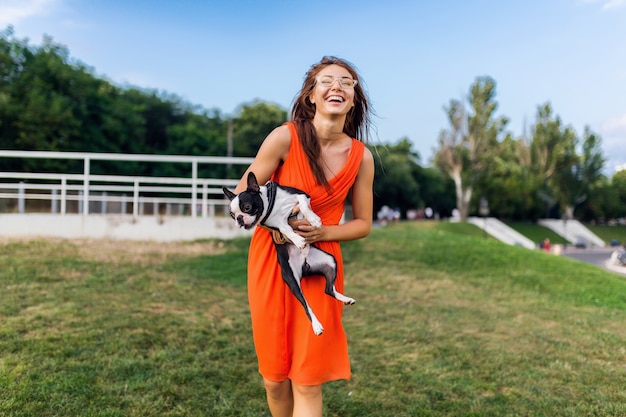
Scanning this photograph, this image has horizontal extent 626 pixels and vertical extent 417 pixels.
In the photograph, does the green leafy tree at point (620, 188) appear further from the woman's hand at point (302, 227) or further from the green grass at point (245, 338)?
the woman's hand at point (302, 227)

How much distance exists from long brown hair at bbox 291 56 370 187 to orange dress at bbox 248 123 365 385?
35mm

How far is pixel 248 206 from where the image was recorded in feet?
5.21

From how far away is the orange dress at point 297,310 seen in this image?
1876mm

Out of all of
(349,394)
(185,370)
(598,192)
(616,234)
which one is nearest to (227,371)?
(185,370)

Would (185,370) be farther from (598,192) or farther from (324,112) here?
(598,192)

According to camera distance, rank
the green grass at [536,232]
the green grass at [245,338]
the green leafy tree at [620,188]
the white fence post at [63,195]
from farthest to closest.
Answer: the green leafy tree at [620,188] → the green grass at [536,232] → the white fence post at [63,195] → the green grass at [245,338]

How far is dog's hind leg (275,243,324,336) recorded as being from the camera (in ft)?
5.87

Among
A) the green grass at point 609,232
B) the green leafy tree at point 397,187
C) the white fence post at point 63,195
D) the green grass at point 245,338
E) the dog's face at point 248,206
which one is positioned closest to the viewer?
the dog's face at point 248,206

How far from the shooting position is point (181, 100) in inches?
1325

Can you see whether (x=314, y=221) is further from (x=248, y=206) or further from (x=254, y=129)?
(x=254, y=129)

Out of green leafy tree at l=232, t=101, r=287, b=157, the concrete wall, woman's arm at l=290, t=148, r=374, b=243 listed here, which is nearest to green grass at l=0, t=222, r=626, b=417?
the concrete wall

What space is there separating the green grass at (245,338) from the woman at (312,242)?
134cm

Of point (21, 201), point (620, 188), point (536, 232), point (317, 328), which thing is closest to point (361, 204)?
point (317, 328)

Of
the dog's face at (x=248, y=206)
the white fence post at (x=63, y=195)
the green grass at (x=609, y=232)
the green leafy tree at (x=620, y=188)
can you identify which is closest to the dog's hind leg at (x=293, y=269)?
the dog's face at (x=248, y=206)
